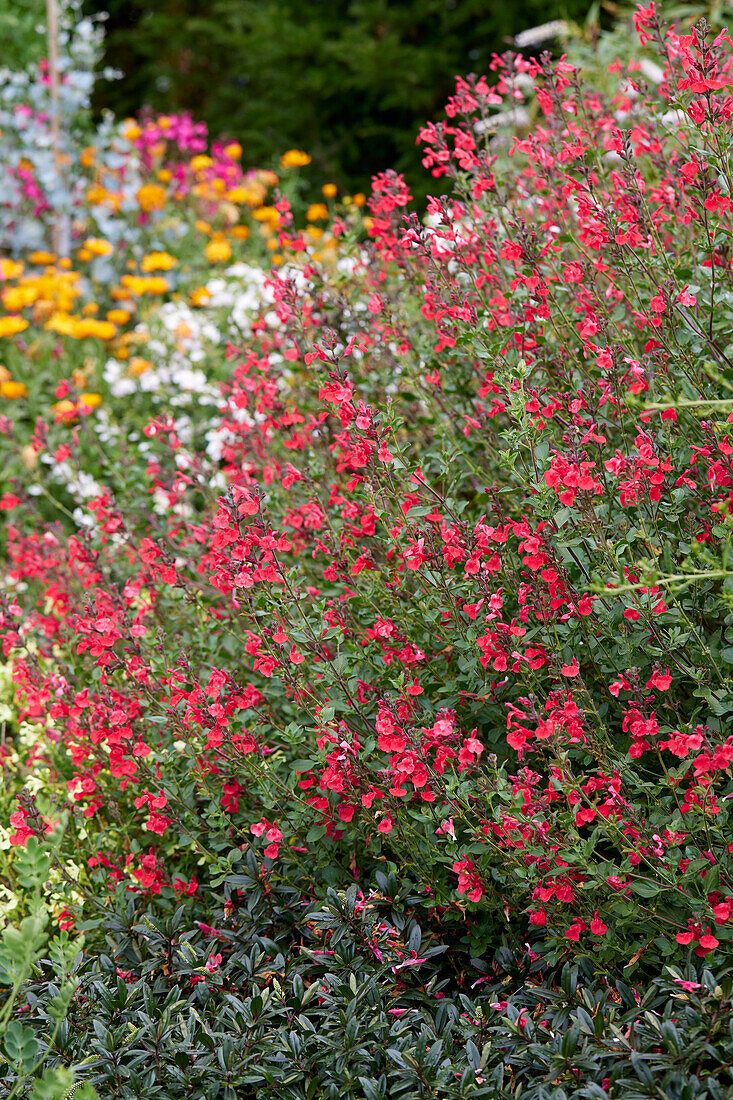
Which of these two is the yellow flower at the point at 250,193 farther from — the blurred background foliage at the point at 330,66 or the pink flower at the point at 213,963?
the pink flower at the point at 213,963

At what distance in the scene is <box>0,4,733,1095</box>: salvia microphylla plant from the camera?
1862 millimetres

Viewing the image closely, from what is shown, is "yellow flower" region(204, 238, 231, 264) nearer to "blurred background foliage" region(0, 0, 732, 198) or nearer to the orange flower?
the orange flower

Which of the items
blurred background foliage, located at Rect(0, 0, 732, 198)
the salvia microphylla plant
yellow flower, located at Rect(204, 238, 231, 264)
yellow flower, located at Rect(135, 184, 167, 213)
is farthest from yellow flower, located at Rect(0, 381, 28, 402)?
blurred background foliage, located at Rect(0, 0, 732, 198)

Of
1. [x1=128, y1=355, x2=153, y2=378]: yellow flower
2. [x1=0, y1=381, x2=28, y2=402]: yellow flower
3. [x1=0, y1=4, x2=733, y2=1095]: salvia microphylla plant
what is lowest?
[x1=0, y1=381, x2=28, y2=402]: yellow flower

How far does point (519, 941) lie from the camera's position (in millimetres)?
2115

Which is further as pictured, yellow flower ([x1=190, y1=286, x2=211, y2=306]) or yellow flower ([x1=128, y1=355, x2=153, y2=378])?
yellow flower ([x1=190, y1=286, x2=211, y2=306])

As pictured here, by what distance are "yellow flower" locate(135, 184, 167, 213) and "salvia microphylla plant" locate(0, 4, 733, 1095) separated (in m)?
3.69

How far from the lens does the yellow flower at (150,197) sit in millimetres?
6066

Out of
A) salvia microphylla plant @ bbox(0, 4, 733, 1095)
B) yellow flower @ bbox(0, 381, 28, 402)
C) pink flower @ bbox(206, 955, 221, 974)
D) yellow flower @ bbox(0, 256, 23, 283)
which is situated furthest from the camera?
yellow flower @ bbox(0, 256, 23, 283)

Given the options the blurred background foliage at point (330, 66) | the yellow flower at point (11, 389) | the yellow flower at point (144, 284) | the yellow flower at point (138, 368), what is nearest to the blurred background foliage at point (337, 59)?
the blurred background foliage at point (330, 66)

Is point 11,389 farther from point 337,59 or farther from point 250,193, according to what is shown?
point 337,59

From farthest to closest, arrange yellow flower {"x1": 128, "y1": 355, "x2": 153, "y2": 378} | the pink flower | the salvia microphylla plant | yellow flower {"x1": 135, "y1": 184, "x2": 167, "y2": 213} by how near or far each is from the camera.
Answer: yellow flower {"x1": 135, "y1": 184, "x2": 167, "y2": 213} < yellow flower {"x1": 128, "y1": 355, "x2": 153, "y2": 378} < the pink flower < the salvia microphylla plant

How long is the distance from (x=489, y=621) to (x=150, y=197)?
16.6 ft

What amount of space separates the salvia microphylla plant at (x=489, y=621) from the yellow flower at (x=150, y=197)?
3692mm
